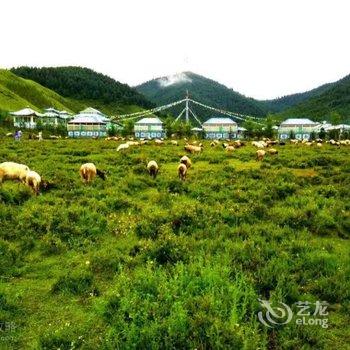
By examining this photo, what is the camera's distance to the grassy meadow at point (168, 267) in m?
6.43

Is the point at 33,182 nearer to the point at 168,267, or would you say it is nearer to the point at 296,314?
the point at 168,267

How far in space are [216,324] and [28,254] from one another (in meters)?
6.09

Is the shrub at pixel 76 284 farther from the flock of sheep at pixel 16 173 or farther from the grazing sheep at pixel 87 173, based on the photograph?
the grazing sheep at pixel 87 173

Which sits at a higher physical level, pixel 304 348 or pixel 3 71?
pixel 3 71

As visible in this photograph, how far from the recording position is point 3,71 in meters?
197

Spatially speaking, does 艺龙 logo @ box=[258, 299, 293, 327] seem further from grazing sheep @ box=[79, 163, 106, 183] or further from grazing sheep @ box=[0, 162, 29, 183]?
grazing sheep @ box=[79, 163, 106, 183]

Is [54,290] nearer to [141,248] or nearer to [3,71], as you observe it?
[141,248]

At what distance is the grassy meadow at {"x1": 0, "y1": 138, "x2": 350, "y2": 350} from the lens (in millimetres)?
6426

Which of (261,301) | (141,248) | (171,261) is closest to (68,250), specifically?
(141,248)

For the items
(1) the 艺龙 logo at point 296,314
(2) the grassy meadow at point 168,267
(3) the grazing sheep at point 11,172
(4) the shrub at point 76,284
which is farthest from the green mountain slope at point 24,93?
(1) the 艺龙 logo at point 296,314

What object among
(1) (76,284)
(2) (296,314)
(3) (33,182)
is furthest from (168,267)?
(3) (33,182)

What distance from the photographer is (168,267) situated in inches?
349

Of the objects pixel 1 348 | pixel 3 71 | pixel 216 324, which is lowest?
pixel 1 348

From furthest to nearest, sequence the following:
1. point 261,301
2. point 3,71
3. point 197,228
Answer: point 3,71 < point 197,228 < point 261,301
